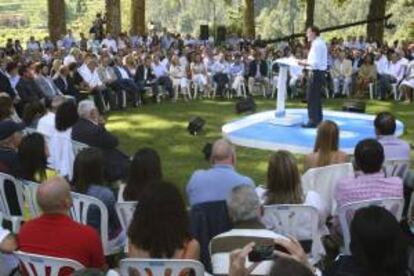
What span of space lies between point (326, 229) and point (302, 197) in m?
0.48

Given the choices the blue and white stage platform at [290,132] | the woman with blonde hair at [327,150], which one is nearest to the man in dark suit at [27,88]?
the blue and white stage platform at [290,132]

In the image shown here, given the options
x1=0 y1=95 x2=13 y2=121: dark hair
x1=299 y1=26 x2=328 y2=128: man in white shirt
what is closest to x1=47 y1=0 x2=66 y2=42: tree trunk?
x1=299 y1=26 x2=328 y2=128: man in white shirt

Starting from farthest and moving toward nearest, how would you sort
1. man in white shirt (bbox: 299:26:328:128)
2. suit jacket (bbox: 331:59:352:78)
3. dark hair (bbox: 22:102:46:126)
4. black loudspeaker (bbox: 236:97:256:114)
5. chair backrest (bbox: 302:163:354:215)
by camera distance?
suit jacket (bbox: 331:59:352:78)
black loudspeaker (bbox: 236:97:256:114)
man in white shirt (bbox: 299:26:328:128)
dark hair (bbox: 22:102:46:126)
chair backrest (bbox: 302:163:354:215)

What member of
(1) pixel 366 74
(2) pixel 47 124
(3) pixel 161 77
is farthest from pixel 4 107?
(1) pixel 366 74

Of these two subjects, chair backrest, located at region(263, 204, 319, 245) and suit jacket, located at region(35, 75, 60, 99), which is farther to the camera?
suit jacket, located at region(35, 75, 60, 99)

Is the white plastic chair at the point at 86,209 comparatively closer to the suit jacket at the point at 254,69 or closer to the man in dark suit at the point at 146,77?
the man in dark suit at the point at 146,77

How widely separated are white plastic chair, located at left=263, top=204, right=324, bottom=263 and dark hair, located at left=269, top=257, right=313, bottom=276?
2.32 meters

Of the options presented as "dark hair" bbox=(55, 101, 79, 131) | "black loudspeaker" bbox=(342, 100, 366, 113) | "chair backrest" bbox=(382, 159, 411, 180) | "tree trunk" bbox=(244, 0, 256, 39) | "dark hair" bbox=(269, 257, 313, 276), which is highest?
"tree trunk" bbox=(244, 0, 256, 39)

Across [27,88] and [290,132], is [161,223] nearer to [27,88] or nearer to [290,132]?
[290,132]

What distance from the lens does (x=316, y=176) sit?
6047 mm

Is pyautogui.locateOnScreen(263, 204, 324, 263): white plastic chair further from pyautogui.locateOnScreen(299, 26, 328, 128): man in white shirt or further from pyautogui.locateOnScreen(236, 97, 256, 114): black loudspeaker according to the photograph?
pyautogui.locateOnScreen(236, 97, 256, 114): black loudspeaker

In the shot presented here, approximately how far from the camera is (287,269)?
2373 mm

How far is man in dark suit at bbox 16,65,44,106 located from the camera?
1237cm

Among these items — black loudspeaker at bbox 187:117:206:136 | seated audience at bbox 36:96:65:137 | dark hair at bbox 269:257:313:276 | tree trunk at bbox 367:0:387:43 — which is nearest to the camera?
dark hair at bbox 269:257:313:276
